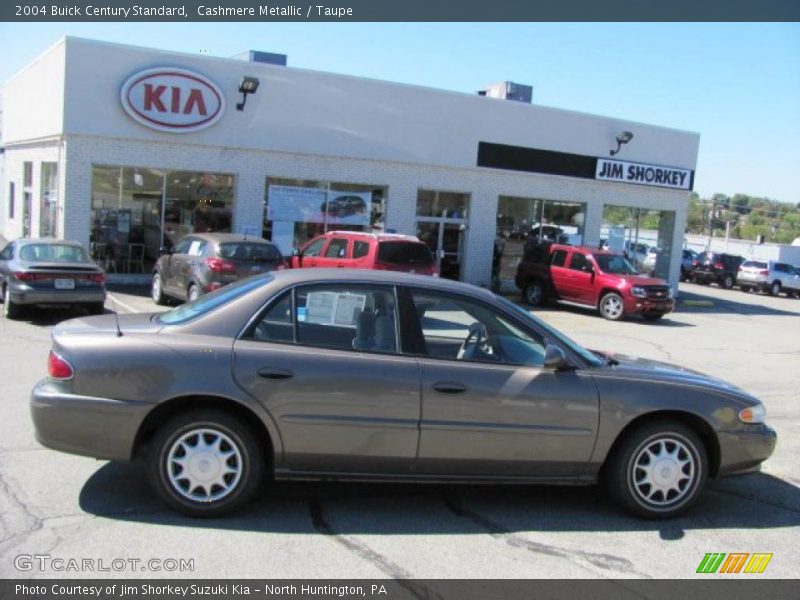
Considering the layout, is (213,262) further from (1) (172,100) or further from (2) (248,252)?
(1) (172,100)

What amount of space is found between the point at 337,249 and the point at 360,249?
2.63 ft

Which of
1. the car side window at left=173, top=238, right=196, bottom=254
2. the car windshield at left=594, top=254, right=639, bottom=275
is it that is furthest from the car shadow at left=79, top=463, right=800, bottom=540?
the car windshield at left=594, top=254, right=639, bottom=275

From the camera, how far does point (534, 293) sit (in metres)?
21.0

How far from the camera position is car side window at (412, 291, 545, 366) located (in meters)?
5.02

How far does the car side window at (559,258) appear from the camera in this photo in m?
20.4

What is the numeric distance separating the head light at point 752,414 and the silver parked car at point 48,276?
10.4 meters

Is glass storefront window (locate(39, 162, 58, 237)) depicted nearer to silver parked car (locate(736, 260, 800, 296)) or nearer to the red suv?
the red suv

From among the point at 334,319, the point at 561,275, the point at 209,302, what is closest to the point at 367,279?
the point at 334,319

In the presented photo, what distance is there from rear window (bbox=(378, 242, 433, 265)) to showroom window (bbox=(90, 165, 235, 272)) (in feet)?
20.2

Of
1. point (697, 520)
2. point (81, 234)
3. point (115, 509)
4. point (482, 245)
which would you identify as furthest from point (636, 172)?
point (115, 509)

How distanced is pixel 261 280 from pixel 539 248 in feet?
54.6

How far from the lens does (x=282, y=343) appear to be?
4.78m

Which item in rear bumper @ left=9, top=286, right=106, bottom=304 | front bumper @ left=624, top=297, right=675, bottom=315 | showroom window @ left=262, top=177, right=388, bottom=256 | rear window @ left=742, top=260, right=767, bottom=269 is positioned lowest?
rear bumper @ left=9, top=286, right=106, bottom=304

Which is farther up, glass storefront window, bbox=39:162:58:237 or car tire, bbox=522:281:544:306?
glass storefront window, bbox=39:162:58:237
